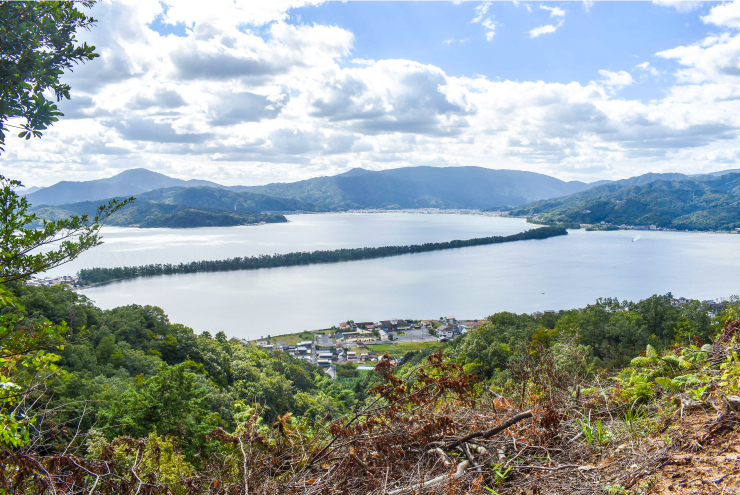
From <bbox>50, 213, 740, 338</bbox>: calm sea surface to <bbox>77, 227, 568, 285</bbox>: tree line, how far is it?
10.2ft

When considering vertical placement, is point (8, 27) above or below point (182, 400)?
above

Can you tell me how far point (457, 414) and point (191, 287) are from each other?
5506 centimetres

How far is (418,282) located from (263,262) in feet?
91.2

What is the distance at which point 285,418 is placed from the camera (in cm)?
274

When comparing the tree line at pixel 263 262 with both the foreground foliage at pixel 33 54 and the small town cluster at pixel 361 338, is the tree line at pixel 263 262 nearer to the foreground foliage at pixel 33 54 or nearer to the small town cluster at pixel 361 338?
Result: the small town cluster at pixel 361 338

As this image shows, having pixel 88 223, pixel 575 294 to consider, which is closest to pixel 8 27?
pixel 88 223

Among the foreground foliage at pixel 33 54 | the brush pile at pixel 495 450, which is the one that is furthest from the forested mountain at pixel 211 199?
the brush pile at pixel 495 450

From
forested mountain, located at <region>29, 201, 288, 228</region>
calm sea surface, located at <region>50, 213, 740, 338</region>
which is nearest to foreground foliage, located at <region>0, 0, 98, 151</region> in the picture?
calm sea surface, located at <region>50, 213, 740, 338</region>

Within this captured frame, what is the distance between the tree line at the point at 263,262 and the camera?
58.6 m

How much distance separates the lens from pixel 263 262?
68000 millimetres

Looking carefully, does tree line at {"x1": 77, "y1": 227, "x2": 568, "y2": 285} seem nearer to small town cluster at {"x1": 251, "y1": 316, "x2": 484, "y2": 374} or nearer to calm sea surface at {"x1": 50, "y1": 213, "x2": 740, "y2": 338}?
calm sea surface at {"x1": 50, "y1": 213, "x2": 740, "y2": 338}

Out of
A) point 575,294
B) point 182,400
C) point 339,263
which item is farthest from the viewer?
point 339,263

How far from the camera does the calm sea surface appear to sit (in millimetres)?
40406

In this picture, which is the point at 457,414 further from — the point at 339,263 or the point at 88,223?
the point at 339,263
